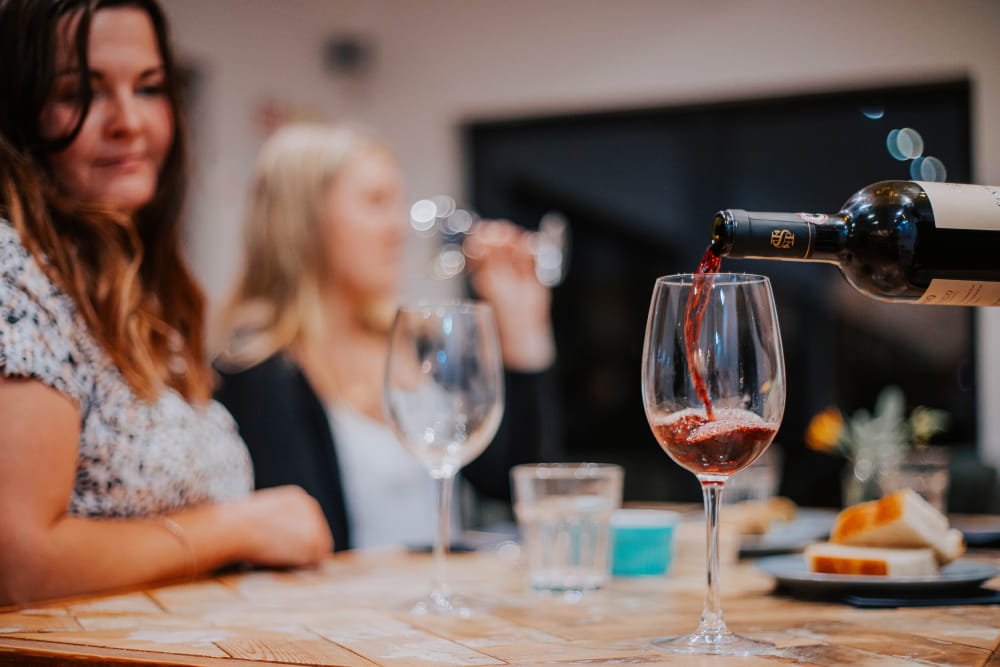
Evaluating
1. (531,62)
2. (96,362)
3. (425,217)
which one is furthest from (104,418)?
(531,62)

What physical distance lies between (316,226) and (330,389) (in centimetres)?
37

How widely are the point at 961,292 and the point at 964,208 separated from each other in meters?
0.07

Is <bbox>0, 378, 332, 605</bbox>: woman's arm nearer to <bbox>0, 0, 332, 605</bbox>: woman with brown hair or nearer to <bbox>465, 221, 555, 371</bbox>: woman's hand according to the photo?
<bbox>0, 0, 332, 605</bbox>: woman with brown hair

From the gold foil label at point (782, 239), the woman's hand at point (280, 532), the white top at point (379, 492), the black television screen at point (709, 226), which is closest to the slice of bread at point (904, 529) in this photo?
the gold foil label at point (782, 239)

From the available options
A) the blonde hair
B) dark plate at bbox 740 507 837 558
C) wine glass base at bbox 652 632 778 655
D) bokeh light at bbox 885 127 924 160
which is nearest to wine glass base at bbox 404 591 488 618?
wine glass base at bbox 652 632 778 655

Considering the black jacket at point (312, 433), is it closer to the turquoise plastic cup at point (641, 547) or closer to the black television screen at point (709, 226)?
the turquoise plastic cup at point (641, 547)

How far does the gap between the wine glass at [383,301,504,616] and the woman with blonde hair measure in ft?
3.08

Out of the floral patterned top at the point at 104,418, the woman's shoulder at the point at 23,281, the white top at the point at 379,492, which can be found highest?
the woman's shoulder at the point at 23,281

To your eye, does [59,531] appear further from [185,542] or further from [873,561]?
[873,561]

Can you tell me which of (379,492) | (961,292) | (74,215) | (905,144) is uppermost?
(905,144)

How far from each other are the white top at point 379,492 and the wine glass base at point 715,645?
1.32 m

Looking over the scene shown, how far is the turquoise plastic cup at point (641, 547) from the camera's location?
1.14m

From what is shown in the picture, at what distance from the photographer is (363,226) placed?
7.37ft

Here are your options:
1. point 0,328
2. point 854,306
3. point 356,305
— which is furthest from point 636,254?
point 0,328
